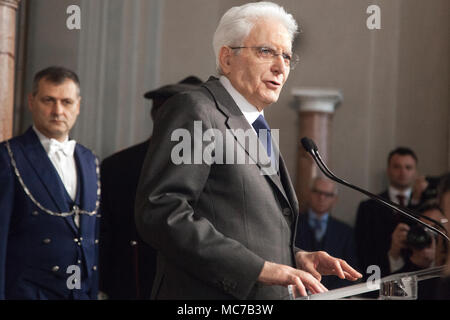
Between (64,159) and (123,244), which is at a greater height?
(64,159)

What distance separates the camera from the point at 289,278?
1.35m

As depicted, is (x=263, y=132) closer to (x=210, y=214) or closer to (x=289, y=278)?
(x=210, y=214)

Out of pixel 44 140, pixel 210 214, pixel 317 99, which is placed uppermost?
pixel 317 99

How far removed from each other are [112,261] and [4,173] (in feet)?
2.09

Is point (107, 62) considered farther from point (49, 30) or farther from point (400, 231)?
point (400, 231)

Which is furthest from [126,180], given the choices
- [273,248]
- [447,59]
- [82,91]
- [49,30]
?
[447,59]

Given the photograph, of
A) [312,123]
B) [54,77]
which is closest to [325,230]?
[312,123]

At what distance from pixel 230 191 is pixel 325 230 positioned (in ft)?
5.18

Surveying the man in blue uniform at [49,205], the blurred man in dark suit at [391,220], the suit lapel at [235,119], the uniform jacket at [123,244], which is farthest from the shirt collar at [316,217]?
the suit lapel at [235,119]

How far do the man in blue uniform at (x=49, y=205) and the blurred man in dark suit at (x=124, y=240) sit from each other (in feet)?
0.74

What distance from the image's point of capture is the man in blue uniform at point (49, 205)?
92.4 inches

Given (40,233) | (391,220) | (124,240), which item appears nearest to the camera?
(40,233)

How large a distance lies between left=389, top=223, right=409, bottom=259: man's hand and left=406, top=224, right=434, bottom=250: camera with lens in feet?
0.08

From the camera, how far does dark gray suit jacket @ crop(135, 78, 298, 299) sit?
139 centimetres
